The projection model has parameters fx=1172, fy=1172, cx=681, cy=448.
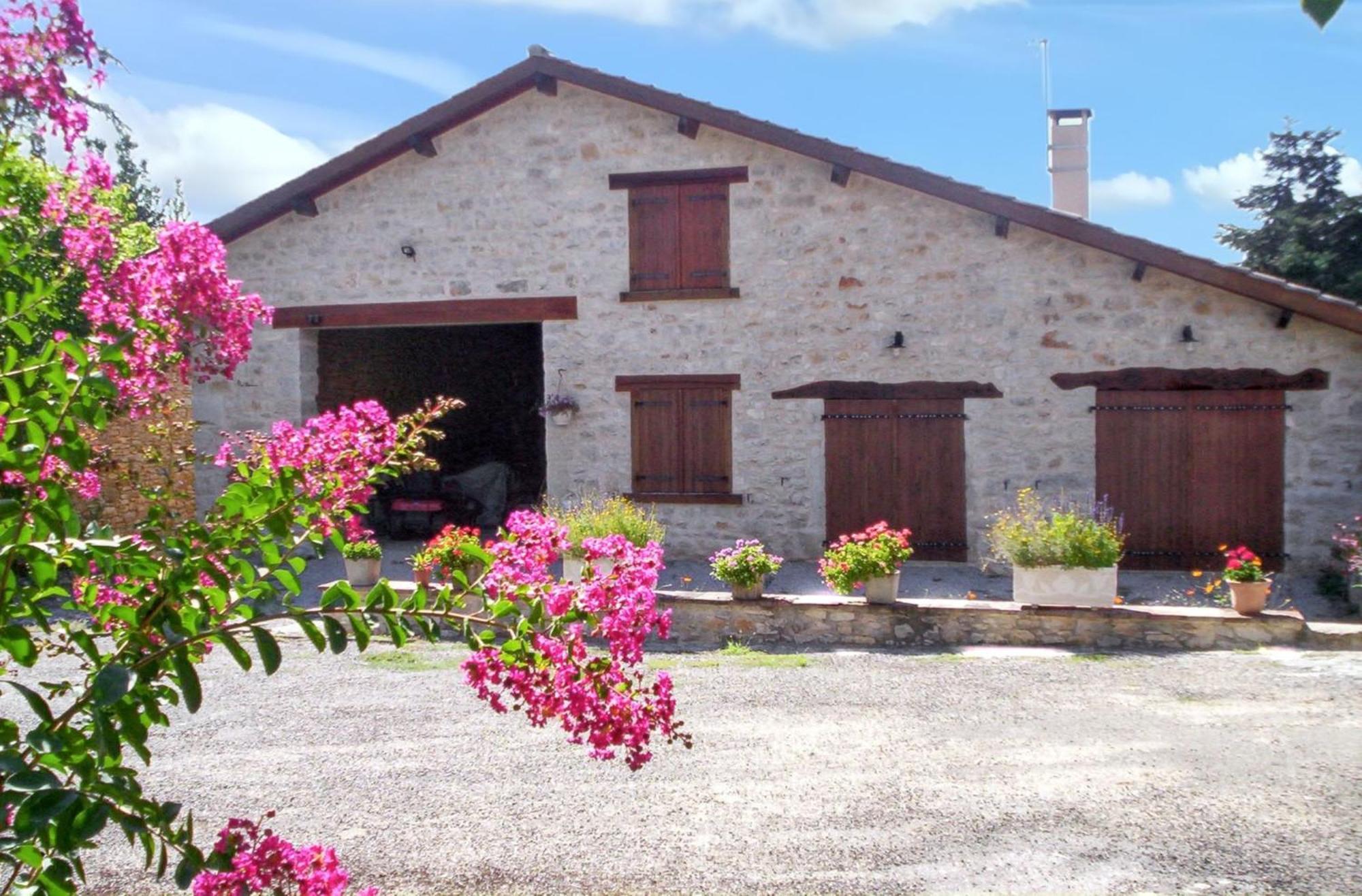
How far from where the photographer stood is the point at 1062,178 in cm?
1487

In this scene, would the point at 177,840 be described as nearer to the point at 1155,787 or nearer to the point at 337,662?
the point at 1155,787

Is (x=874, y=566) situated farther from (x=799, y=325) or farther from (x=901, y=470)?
(x=799, y=325)

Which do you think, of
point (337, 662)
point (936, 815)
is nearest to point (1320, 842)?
point (936, 815)

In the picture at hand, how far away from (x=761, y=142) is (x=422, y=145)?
3.87 m

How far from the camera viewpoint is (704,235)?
12734 millimetres

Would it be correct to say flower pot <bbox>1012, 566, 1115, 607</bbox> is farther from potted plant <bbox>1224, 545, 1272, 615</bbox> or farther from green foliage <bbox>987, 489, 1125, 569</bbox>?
potted plant <bbox>1224, 545, 1272, 615</bbox>

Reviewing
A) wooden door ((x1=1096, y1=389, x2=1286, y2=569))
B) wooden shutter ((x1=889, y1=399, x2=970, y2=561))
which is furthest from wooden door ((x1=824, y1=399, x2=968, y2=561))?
wooden door ((x1=1096, y1=389, x2=1286, y2=569))

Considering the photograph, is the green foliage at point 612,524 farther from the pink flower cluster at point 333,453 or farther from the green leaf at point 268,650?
the green leaf at point 268,650

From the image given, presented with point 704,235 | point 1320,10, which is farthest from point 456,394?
point 1320,10

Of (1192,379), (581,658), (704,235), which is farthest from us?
(704,235)

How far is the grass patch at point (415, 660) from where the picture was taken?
866 centimetres

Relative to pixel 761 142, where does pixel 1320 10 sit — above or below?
below

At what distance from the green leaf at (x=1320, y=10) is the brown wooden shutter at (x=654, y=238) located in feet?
38.3

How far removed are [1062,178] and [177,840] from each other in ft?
48.3
